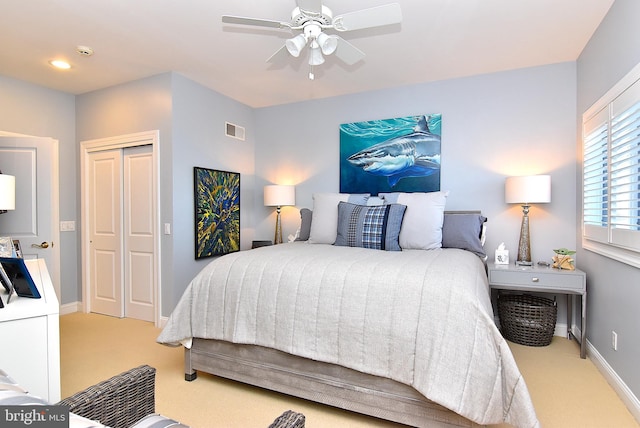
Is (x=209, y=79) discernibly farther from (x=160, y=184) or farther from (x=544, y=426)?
(x=544, y=426)

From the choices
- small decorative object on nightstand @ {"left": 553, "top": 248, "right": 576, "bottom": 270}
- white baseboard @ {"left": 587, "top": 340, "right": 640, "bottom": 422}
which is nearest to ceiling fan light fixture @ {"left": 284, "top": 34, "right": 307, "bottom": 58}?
small decorative object on nightstand @ {"left": 553, "top": 248, "right": 576, "bottom": 270}

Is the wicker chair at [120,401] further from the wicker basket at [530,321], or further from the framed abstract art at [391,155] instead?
the framed abstract art at [391,155]

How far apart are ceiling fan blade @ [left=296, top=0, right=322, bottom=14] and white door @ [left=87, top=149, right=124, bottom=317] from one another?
2.94m

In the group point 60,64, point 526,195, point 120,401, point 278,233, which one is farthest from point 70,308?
point 526,195

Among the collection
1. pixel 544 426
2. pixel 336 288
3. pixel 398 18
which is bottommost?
pixel 544 426

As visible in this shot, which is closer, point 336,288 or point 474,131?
point 336,288

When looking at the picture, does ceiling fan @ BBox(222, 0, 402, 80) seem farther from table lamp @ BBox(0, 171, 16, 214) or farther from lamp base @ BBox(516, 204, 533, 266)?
lamp base @ BBox(516, 204, 533, 266)

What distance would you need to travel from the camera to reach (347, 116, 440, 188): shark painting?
378 centimetres

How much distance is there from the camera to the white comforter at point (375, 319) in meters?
1.54

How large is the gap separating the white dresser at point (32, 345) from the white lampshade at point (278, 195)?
115 inches

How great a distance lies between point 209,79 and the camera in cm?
375

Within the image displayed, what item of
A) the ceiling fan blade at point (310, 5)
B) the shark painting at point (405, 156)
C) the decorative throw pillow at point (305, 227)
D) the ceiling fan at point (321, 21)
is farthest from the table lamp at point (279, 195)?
the ceiling fan blade at point (310, 5)

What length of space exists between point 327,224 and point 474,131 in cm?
188

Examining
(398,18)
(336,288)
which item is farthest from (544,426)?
(398,18)
